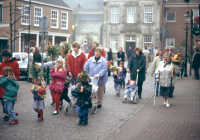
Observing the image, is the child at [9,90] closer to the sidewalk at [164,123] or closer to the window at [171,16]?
the sidewalk at [164,123]

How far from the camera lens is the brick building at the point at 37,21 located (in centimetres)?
2830

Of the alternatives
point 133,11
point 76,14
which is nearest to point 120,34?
point 133,11

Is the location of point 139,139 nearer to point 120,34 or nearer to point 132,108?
point 132,108

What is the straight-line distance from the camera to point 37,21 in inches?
1247

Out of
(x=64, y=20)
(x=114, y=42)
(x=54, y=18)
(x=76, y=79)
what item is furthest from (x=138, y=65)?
(x=114, y=42)

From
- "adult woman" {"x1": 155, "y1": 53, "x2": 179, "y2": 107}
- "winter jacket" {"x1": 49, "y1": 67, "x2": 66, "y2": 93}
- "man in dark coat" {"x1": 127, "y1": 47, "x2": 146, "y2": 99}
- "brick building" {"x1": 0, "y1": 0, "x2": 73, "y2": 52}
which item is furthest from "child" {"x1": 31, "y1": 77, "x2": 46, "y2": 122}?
"brick building" {"x1": 0, "y1": 0, "x2": 73, "y2": 52}

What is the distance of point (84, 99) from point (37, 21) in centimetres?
2656

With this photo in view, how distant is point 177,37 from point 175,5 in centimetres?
471

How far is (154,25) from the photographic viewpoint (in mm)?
36594

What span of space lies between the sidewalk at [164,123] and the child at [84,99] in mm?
980

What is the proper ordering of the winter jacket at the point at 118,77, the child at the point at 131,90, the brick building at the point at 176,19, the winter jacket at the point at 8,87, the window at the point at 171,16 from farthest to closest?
1. the window at the point at 171,16
2. the brick building at the point at 176,19
3. the winter jacket at the point at 118,77
4. the child at the point at 131,90
5. the winter jacket at the point at 8,87

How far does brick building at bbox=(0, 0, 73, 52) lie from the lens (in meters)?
28.3

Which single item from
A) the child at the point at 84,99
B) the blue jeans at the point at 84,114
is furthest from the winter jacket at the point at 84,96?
the blue jeans at the point at 84,114

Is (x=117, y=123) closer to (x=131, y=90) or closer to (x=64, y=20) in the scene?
(x=131, y=90)
